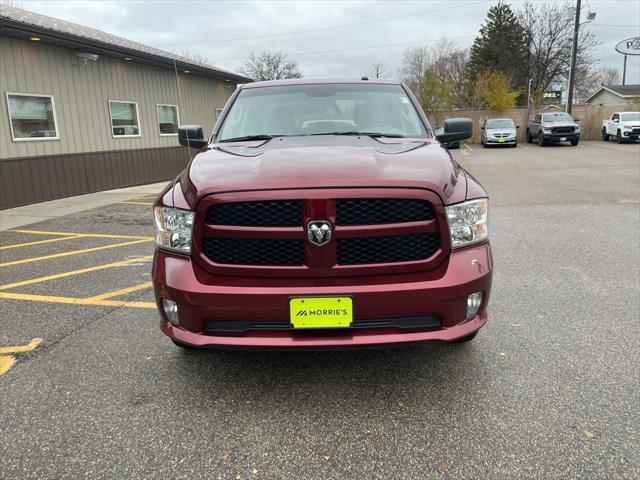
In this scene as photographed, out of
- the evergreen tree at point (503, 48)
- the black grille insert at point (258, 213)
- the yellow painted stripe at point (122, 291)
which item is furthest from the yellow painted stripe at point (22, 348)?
the evergreen tree at point (503, 48)

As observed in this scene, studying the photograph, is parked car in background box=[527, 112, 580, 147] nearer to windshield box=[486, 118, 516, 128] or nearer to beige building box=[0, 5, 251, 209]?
windshield box=[486, 118, 516, 128]

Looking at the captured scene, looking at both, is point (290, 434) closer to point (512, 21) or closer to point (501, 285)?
point (501, 285)

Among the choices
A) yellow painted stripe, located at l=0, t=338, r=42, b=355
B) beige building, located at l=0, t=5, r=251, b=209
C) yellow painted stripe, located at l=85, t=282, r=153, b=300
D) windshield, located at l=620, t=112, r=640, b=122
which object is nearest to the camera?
yellow painted stripe, located at l=0, t=338, r=42, b=355

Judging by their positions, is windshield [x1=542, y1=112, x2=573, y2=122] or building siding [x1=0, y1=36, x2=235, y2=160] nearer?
building siding [x1=0, y1=36, x2=235, y2=160]

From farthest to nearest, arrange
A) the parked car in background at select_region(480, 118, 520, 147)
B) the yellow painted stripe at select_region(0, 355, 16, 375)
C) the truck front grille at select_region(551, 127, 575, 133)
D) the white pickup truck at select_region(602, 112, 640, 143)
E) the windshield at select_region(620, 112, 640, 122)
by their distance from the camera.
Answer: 1. the parked car in background at select_region(480, 118, 520, 147)
2. the windshield at select_region(620, 112, 640, 122)
3. the white pickup truck at select_region(602, 112, 640, 143)
4. the truck front grille at select_region(551, 127, 575, 133)
5. the yellow painted stripe at select_region(0, 355, 16, 375)

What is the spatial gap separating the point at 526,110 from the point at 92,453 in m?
35.2

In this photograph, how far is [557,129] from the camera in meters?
24.7

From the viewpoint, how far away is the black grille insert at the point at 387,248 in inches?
95.0

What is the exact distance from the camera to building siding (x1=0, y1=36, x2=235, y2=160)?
32.3ft

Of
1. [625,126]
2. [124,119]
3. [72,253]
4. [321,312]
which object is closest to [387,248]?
[321,312]

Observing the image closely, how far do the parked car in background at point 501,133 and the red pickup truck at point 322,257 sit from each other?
25.5 m

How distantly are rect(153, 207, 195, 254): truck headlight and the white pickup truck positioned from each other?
1110 inches

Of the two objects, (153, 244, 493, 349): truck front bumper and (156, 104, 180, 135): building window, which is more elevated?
(156, 104, 180, 135): building window

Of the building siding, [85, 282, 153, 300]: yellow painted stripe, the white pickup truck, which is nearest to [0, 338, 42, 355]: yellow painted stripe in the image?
[85, 282, 153, 300]: yellow painted stripe
